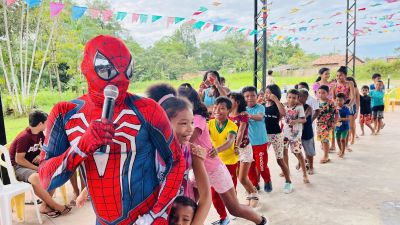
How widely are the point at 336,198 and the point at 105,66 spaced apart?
3.33m

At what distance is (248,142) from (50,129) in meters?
2.46

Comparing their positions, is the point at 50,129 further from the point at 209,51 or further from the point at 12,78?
the point at 209,51

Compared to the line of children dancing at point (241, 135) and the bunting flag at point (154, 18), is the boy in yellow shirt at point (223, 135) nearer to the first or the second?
the line of children dancing at point (241, 135)

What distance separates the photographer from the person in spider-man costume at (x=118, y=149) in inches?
42.4

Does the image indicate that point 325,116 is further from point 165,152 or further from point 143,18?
point 165,152

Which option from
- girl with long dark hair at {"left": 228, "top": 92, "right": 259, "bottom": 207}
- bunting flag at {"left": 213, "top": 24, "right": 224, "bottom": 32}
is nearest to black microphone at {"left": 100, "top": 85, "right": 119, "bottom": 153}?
girl with long dark hair at {"left": 228, "top": 92, "right": 259, "bottom": 207}

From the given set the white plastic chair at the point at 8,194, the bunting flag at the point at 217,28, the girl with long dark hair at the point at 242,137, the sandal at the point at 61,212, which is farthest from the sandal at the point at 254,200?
the bunting flag at the point at 217,28

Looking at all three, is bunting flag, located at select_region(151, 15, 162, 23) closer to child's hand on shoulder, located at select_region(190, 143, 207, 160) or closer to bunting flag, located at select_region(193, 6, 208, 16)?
bunting flag, located at select_region(193, 6, 208, 16)

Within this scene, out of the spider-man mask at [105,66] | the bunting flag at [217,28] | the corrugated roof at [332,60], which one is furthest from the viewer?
the corrugated roof at [332,60]

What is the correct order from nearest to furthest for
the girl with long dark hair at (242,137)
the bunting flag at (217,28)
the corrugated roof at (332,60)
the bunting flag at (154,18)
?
the girl with long dark hair at (242,137) < the bunting flag at (154,18) < the bunting flag at (217,28) < the corrugated roof at (332,60)

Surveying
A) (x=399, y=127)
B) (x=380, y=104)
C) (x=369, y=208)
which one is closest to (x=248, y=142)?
(x=369, y=208)

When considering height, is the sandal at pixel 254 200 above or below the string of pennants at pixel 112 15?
below

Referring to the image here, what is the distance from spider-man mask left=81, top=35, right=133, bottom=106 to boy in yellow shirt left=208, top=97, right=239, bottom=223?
1.78 meters

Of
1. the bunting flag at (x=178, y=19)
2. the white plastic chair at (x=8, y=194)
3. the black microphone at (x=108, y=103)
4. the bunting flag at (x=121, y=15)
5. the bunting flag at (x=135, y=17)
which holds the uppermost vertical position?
the bunting flag at (x=178, y=19)
